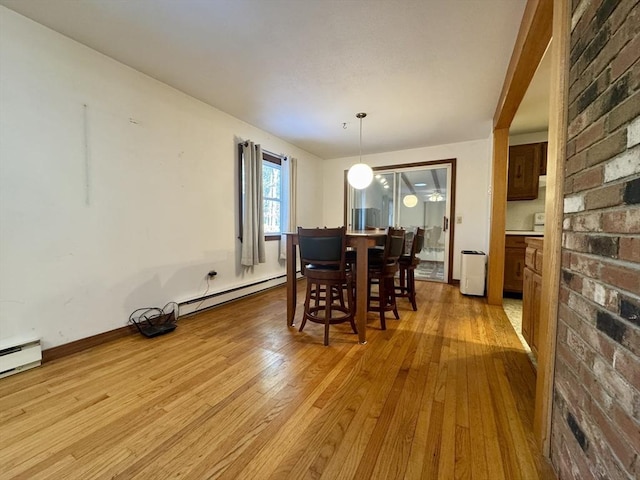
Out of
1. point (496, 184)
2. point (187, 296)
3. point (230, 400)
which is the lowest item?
point (230, 400)

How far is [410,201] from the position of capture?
16.0 feet

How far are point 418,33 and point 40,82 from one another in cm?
272

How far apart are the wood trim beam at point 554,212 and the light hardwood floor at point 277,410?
0.79 ft

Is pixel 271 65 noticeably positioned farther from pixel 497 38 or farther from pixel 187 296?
pixel 187 296

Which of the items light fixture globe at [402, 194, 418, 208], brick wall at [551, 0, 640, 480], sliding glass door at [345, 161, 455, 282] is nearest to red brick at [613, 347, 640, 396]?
brick wall at [551, 0, 640, 480]

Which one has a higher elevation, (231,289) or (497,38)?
(497,38)

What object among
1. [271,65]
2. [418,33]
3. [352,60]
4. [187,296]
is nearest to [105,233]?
[187,296]

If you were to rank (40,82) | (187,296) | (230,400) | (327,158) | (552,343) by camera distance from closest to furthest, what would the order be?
1. (552,343)
2. (230,400)
3. (40,82)
4. (187,296)
5. (327,158)

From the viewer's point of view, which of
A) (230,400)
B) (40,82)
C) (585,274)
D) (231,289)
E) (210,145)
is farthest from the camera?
(231,289)

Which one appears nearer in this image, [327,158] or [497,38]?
[497,38]

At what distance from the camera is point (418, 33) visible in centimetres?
189

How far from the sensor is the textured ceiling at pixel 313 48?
1.69m

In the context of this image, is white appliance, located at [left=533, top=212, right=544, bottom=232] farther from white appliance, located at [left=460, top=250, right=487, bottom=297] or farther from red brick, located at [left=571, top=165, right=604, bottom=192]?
red brick, located at [left=571, top=165, right=604, bottom=192]

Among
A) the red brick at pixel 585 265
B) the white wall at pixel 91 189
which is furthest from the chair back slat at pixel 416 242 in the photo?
the white wall at pixel 91 189
